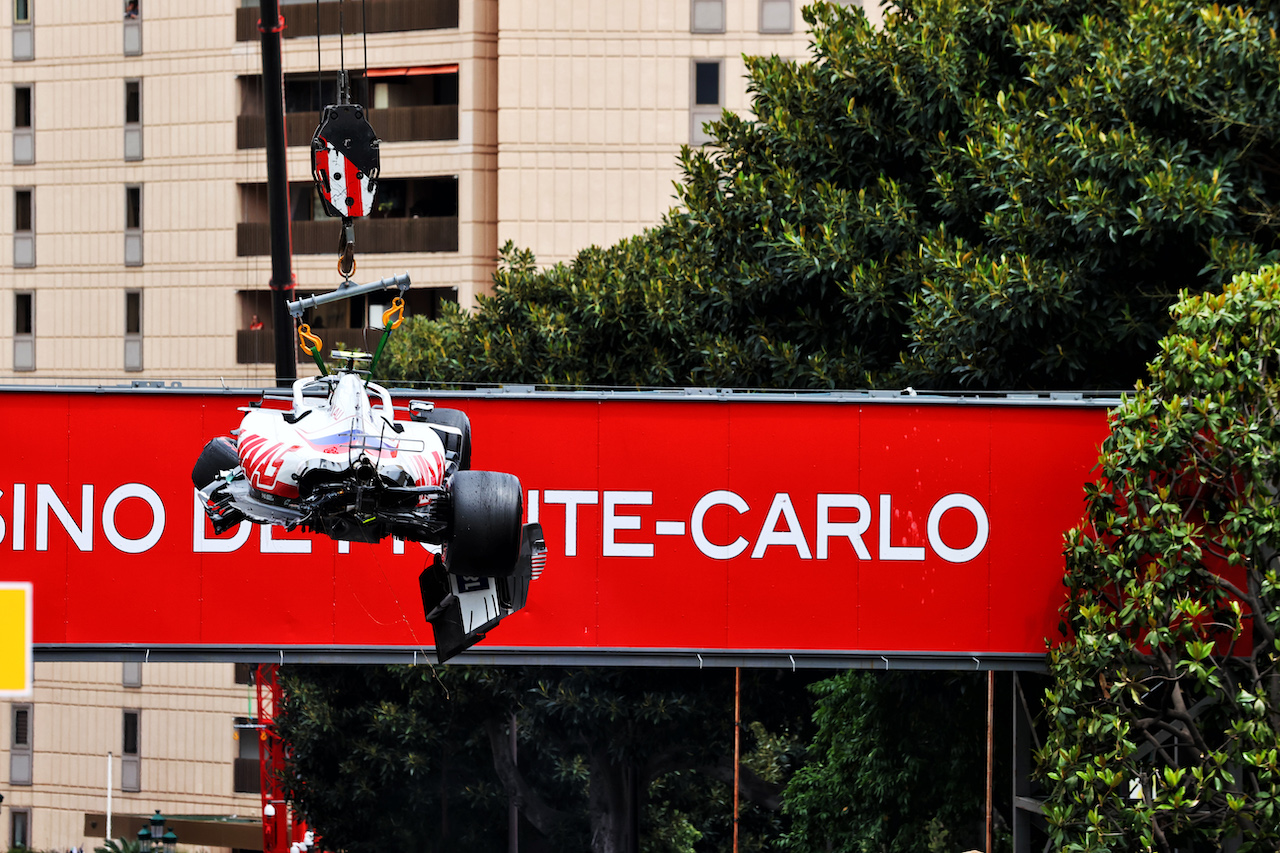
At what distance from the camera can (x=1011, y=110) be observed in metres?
20.9

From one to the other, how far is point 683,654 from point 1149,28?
994 cm

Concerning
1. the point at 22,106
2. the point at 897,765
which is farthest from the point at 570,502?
the point at 22,106

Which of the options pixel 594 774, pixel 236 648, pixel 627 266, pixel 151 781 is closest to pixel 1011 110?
pixel 627 266

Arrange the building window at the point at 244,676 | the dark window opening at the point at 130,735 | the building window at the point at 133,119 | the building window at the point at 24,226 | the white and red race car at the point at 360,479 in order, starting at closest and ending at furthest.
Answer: the white and red race car at the point at 360,479, the building window at the point at 244,676, the dark window opening at the point at 130,735, the building window at the point at 133,119, the building window at the point at 24,226

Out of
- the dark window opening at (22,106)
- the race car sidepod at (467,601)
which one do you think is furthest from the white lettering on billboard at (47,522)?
the dark window opening at (22,106)

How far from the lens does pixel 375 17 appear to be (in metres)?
42.8

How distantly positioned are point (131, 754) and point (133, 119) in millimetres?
17403

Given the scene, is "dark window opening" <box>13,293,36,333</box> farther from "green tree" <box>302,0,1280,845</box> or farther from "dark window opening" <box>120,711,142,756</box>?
"green tree" <box>302,0,1280,845</box>

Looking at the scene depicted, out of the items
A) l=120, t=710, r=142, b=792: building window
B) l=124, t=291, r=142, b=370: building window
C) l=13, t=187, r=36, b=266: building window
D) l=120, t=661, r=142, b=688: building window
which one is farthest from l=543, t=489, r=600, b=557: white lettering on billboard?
l=13, t=187, r=36, b=266: building window

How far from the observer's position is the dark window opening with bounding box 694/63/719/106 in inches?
1610

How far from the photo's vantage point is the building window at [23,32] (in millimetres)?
44719

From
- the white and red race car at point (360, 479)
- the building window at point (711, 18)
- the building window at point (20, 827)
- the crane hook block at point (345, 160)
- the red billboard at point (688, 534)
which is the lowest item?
the building window at point (20, 827)

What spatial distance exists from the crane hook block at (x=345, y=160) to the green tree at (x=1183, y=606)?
29.2 feet

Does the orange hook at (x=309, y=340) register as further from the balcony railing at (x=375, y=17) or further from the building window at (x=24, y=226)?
the building window at (x=24, y=226)
